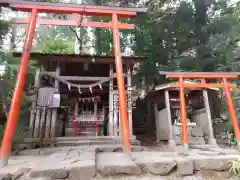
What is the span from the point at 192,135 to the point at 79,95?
708cm

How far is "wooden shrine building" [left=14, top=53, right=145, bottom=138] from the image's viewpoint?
28.6ft

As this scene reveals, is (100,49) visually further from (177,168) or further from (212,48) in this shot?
(177,168)

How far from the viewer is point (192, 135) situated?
33.4 feet

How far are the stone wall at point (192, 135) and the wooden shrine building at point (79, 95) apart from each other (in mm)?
3243

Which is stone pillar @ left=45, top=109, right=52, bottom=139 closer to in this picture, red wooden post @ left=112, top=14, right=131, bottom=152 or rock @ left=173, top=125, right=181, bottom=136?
red wooden post @ left=112, top=14, right=131, bottom=152

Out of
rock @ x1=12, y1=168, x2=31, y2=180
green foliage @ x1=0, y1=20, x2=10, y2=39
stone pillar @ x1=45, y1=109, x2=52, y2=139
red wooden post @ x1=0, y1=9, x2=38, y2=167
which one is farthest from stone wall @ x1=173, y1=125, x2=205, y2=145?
green foliage @ x1=0, y1=20, x2=10, y2=39

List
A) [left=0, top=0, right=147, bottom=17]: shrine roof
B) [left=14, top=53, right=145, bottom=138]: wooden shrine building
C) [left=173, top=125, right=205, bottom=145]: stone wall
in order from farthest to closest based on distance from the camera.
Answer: [left=173, top=125, right=205, bottom=145]: stone wall < [left=14, top=53, right=145, bottom=138]: wooden shrine building < [left=0, top=0, right=147, bottom=17]: shrine roof

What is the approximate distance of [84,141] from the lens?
827 cm

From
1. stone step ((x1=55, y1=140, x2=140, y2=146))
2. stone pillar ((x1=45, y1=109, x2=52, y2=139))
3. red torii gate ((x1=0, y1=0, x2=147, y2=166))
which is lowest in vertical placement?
stone step ((x1=55, y1=140, x2=140, y2=146))

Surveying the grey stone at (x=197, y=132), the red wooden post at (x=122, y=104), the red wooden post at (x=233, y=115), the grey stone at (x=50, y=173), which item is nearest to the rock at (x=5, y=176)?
the grey stone at (x=50, y=173)

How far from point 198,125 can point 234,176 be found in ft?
20.9

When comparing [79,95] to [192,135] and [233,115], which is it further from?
[233,115]

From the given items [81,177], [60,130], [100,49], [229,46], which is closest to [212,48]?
[229,46]

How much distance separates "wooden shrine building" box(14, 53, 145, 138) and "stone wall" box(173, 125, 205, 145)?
3243 millimetres
